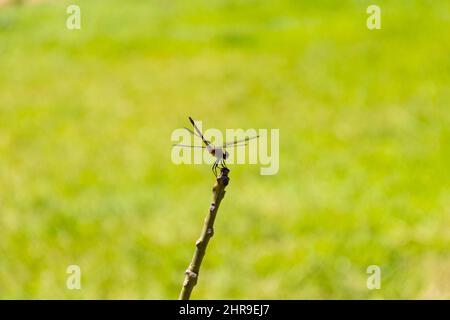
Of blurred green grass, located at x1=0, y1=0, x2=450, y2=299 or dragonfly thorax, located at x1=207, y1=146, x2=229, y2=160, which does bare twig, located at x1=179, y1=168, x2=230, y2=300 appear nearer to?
dragonfly thorax, located at x1=207, y1=146, x2=229, y2=160

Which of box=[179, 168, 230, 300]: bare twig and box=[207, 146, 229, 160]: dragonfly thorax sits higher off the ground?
box=[207, 146, 229, 160]: dragonfly thorax

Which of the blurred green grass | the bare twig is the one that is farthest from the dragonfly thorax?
the blurred green grass

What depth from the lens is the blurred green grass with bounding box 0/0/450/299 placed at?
3980 mm

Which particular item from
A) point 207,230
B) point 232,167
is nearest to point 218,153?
point 207,230

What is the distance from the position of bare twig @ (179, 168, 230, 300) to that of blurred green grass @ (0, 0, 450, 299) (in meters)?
3.00

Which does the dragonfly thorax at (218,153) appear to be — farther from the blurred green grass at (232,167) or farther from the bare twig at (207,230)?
the blurred green grass at (232,167)

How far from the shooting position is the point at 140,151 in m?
6.42

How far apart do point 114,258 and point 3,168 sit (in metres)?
A: 2.30

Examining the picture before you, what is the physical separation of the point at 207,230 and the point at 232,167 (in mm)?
5215

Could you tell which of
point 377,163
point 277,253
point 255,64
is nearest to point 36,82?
point 255,64

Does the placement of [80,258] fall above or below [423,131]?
below

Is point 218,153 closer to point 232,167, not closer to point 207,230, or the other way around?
point 207,230

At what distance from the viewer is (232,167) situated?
5711 millimetres

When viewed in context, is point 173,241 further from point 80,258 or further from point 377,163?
point 377,163
